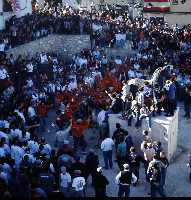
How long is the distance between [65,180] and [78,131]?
4.25 m

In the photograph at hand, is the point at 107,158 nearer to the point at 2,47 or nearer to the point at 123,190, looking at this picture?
the point at 123,190

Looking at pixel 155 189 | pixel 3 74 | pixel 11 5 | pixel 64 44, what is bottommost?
pixel 155 189

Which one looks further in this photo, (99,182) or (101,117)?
(101,117)

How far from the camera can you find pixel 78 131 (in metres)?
20.0

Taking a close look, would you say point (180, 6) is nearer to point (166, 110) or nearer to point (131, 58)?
point (131, 58)

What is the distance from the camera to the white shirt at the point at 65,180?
52.1 feet

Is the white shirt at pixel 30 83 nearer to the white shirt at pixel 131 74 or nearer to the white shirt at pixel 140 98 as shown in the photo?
the white shirt at pixel 131 74

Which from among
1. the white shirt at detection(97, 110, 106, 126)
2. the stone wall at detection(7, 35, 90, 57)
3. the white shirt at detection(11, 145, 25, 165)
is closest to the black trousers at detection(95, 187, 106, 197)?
the white shirt at detection(11, 145, 25, 165)

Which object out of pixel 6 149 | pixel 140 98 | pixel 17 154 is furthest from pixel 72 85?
pixel 17 154

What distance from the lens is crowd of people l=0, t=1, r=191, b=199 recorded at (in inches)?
633

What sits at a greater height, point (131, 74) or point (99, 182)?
point (131, 74)

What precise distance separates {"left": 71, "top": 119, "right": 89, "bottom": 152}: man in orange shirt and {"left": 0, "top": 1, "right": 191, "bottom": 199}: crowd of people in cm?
3

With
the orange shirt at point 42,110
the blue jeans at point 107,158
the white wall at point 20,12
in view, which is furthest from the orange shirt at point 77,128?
the white wall at point 20,12

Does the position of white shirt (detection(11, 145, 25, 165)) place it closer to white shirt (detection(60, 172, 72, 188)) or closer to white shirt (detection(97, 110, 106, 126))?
white shirt (detection(60, 172, 72, 188))
